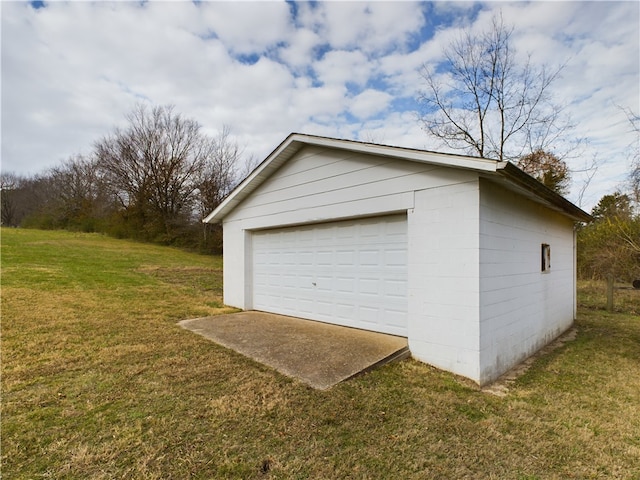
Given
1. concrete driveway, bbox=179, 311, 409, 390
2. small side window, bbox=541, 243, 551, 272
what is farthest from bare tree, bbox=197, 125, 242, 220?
small side window, bbox=541, 243, 551, 272

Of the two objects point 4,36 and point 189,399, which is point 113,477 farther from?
point 4,36

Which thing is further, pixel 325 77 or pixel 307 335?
pixel 325 77

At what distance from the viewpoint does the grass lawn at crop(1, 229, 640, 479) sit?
7.79 feet

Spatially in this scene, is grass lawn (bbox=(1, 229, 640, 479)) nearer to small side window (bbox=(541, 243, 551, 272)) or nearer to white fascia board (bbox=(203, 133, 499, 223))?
small side window (bbox=(541, 243, 551, 272))

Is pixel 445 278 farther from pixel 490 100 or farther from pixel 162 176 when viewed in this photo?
pixel 162 176

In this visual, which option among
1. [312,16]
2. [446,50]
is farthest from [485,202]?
[446,50]

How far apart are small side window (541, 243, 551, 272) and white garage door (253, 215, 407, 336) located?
3181 mm

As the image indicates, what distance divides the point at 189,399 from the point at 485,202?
13.9 ft

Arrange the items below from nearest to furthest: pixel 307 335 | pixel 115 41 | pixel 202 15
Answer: pixel 307 335
pixel 202 15
pixel 115 41

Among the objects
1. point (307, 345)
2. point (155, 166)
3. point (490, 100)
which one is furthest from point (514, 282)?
point (155, 166)

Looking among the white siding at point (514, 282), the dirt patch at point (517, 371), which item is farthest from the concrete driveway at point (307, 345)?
the white siding at point (514, 282)

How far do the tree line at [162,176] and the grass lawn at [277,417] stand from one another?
2153 centimetres

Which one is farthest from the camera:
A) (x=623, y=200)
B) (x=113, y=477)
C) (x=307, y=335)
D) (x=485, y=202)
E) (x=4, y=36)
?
(x=623, y=200)

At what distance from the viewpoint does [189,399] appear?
130 inches
